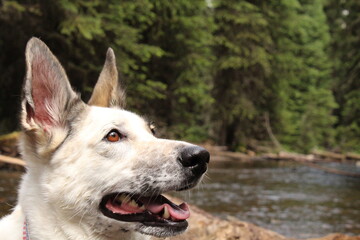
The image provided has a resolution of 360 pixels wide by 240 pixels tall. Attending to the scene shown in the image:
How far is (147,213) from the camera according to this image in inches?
117

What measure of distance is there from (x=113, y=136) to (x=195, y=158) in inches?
25.4

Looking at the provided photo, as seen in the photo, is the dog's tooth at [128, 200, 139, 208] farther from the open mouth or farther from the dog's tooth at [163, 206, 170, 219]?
the dog's tooth at [163, 206, 170, 219]

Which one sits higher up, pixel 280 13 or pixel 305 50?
pixel 280 13

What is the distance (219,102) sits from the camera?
2391 cm

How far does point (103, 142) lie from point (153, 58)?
17.1 metres

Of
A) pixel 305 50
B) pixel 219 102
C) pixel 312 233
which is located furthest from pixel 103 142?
pixel 305 50

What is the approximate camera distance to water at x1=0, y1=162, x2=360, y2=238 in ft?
26.3

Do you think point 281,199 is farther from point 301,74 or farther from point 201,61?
point 301,74

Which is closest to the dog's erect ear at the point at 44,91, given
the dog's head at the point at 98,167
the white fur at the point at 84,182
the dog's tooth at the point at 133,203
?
the dog's head at the point at 98,167

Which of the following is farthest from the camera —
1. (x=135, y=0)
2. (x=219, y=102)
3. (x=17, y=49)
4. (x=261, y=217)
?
(x=219, y=102)

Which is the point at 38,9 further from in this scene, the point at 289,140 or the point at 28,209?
the point at 289,140

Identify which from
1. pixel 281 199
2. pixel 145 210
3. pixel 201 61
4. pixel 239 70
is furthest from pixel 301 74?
pixel 145 210

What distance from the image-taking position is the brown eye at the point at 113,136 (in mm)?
3100

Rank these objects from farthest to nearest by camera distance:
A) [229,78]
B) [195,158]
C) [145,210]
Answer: [229,78] < [145,210] < [195,158]
